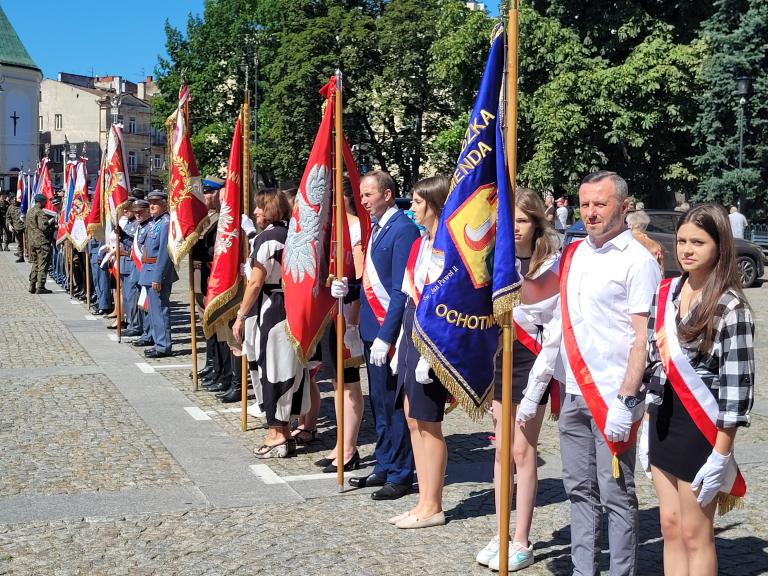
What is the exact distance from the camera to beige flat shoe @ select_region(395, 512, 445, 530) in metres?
5.67

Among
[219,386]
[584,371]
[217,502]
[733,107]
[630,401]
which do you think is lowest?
[217,502]

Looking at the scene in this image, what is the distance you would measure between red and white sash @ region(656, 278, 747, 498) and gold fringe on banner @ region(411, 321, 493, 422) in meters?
1.43

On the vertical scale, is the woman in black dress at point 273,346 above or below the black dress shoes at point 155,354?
above

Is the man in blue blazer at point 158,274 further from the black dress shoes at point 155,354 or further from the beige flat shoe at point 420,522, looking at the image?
the beige flat shoe at point 420,522

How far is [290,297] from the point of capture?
7.11 metres

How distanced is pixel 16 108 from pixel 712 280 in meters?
79.0

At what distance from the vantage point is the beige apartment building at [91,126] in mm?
96688

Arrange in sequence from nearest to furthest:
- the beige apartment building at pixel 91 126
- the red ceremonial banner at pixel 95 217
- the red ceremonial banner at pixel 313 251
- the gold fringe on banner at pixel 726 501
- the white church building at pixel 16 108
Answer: the gold fringe on banner at pixel 726 501 → the red ceremonial banner at pixel 313 251 → the red ceremonial banner at pixel 95 217 → the white church building at pixel 16 108 → the beige apartment building at pixel 91 126

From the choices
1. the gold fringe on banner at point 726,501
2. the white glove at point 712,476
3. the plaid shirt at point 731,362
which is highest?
the plaid shirt at point 731,362

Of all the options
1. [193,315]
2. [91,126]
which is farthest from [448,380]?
[91,126]

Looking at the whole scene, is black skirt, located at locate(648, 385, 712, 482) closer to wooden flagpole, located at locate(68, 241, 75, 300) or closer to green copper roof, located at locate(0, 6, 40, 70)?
wooden flagpole, located at locate(68, 241, 75, 300)

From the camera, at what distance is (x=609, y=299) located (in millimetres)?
4309

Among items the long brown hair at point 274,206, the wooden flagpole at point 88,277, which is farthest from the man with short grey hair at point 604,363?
the wooden flagpole at point 88,277

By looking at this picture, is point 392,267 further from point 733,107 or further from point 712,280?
point 733,107
